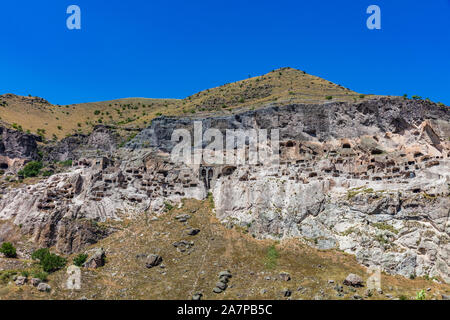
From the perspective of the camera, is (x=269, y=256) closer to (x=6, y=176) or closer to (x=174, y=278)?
(x=174, y=278)

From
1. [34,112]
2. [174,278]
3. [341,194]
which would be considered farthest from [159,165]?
[34,112]

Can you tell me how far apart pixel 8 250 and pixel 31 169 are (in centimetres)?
2742

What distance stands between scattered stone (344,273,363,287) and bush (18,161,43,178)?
190 feet

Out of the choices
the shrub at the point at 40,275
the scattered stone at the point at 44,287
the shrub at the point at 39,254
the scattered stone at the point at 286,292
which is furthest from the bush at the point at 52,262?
the scattered stone at the point at 286,292

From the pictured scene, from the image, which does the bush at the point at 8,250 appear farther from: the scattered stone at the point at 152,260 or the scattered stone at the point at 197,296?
the scattered stone at the point at 197,296

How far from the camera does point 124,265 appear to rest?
119 feet

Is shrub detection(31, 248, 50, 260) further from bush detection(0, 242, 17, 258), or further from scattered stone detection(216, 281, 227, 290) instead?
scattered stone detection(216, 281, 227, 290)

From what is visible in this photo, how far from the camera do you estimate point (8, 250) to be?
126ft

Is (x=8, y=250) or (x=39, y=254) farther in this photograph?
(x=8, y=250)

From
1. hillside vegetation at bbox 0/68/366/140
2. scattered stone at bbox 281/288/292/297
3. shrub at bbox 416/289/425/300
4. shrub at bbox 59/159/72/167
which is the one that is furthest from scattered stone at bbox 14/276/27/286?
hillside vegetation at bbox 0/68/366/140

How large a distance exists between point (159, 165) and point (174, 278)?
2537cm

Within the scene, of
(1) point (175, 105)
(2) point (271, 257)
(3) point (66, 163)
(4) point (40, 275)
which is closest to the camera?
(4) point (40, 275)

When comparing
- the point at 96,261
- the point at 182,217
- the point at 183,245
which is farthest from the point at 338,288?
the point at 96,261

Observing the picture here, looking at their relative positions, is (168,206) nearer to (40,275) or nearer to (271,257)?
(271,257)
